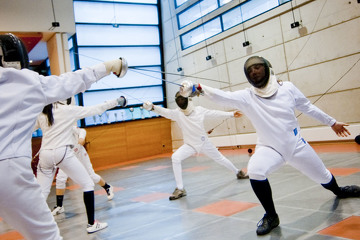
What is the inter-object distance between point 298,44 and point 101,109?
4865 millimetres

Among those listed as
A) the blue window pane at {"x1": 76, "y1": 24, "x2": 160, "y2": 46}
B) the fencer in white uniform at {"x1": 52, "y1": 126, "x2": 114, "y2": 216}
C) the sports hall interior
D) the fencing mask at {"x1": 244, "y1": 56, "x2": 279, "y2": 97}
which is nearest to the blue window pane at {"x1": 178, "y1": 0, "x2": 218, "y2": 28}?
the sports hall interior

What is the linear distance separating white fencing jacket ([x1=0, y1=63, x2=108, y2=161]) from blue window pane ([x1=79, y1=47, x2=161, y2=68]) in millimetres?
8096

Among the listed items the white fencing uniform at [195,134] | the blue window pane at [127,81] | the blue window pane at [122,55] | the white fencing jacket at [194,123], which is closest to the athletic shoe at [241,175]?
the white fencing uniform at [195,134]

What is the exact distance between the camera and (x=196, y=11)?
9016 millimetres

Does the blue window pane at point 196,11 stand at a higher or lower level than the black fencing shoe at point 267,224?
higher

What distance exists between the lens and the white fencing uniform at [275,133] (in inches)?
85.5

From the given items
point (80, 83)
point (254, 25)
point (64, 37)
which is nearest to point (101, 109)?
point (80, 83)

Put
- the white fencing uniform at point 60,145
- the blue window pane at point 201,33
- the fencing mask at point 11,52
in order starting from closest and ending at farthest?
1. the fencing mask at point 11,52
2. the white fencing uniform at point 60,145
3. the blue window pane at point 201,33

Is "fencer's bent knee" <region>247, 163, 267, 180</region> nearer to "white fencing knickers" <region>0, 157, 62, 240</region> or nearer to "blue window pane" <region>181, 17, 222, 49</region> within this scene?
"white fencing knickers" <region>0, 157, 62, 240</region>

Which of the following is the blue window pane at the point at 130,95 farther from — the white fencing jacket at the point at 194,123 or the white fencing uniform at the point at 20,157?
the white fencing uniform at the point at 20,157

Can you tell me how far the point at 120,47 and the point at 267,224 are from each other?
8663 millimetres

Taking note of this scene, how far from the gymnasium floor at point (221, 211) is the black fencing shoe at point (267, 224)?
4cm

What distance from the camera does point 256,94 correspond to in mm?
2322

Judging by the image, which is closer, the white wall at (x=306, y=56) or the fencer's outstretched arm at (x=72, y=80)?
the fencer's outstretched arm at (x=72, y=80)
